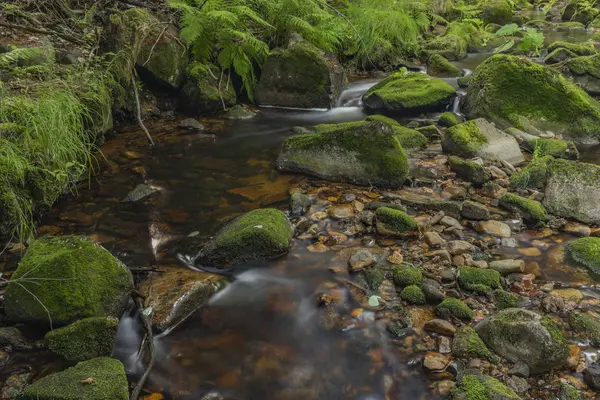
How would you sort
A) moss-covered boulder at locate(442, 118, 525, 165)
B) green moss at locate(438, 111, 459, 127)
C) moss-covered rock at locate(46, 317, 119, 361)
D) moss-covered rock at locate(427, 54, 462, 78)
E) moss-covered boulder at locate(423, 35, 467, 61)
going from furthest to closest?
1. moss-covered boulder at locate(423, 35, 467, 61)
2. moss-covered rock at locate(427, 54, 462, 78)
3. green moss at locate(438, 111, 459, 127)
4. moss-covered boulder at locate(442, 118, 525, 165)
5. moss-covered rock at locate(46, 317, 119, 361)

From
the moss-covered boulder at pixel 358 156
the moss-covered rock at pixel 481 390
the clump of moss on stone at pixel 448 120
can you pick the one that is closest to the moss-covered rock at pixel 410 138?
the clump of moss on stone at pixel 448 120

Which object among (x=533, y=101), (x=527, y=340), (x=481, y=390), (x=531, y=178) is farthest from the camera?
(x=533, y=101)

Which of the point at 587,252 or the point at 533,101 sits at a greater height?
the point at 533,101

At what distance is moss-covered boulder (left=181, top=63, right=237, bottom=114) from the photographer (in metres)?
7.55

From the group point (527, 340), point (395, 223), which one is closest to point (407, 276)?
point (395, 223)

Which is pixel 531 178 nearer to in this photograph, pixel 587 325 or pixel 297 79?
pixel 587 325

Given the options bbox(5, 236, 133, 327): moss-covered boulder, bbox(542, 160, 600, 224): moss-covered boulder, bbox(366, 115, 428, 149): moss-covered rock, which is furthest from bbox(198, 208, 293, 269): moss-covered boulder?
bbox(366, 115, 428, 149): moss-covered rock

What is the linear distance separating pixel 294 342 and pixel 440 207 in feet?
7.61

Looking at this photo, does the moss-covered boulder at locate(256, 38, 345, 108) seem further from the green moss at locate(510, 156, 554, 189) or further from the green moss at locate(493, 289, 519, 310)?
the green moss at locate(493, 289, 519, 310)

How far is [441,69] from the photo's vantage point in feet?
33.7

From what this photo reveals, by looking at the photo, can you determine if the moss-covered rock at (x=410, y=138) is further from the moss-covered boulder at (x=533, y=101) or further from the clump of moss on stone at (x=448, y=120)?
the moss-covered boulder at (x=533, y=101)

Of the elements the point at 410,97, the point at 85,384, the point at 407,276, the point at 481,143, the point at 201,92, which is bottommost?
the point at 481,143

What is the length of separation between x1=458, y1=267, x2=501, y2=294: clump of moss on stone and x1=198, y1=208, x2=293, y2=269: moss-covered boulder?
151 centimetres

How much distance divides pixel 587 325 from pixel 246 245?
2.59 m
